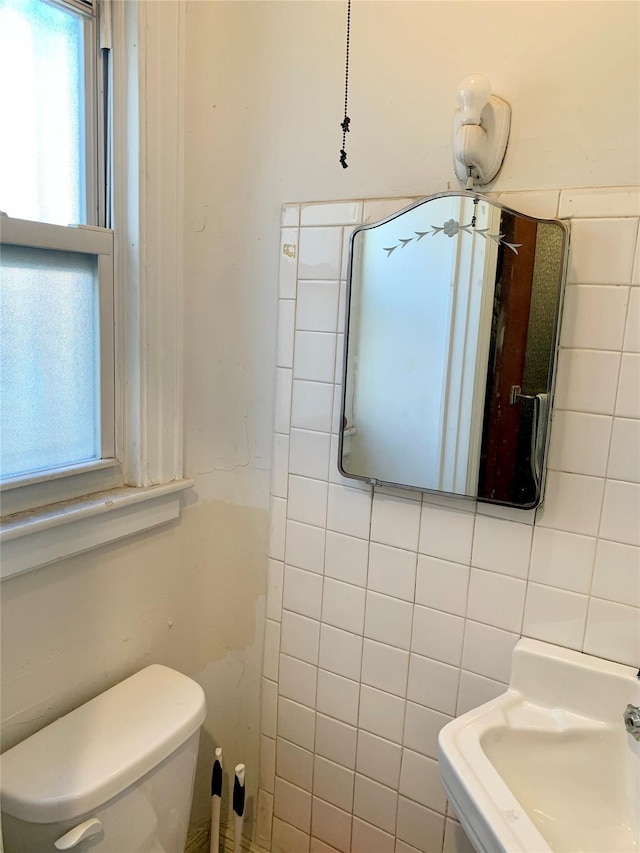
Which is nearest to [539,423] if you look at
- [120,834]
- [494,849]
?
[494,849]

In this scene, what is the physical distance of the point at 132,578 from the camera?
118 centimetres

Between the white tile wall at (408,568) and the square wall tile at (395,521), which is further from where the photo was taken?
the square wall tile at (395,521)

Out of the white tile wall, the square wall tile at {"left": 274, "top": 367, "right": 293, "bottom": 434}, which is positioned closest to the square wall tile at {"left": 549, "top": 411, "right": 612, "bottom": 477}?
the white tile wall

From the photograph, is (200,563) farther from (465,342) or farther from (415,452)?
(465,342)

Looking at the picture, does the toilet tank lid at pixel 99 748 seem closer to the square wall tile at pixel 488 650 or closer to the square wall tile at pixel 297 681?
the square wall tile at pixel 297 681

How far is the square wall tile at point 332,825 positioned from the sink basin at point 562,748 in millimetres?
539

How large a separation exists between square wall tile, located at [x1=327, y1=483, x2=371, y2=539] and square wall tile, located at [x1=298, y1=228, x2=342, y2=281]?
45cm

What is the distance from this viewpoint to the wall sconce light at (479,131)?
0.94 metres

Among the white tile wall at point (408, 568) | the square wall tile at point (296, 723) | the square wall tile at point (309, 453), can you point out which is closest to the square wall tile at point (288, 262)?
the white tile wall at point (408, 568)

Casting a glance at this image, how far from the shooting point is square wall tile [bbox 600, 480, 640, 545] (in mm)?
979

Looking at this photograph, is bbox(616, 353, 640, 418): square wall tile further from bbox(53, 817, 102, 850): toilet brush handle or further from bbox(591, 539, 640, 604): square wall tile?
bbox(53, 817, 102, 850): toilet brush handle

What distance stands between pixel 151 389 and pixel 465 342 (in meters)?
0.62

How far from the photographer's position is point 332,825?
136 cm

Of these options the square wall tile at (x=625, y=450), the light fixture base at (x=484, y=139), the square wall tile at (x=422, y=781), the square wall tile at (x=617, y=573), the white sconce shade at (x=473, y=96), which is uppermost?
the white sconce shade at (x=473, y=96)
